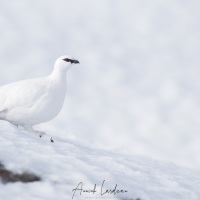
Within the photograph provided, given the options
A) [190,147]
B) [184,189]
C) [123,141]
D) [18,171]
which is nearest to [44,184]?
[18,171]

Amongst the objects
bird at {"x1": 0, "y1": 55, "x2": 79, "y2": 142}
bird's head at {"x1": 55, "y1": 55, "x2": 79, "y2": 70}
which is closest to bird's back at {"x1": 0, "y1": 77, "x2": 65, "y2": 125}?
bird at {"x1": 0, "y1": 55, "x2": 79, "y2": 142}

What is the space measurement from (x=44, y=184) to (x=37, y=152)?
81 cm

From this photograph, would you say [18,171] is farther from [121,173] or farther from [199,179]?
[199,179]

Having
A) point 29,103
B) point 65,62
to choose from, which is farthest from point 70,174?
point 65,62

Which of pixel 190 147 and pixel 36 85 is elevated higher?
pixel 190 147

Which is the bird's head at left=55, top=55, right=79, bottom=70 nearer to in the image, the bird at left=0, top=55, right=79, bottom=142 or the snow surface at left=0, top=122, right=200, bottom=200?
the bird at left=0, top=55, right=79, bottom=142

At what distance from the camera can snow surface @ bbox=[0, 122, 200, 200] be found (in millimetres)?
6723

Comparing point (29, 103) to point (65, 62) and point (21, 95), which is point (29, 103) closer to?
point (21, 95)

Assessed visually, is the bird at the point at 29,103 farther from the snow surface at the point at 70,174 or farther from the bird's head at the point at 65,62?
the snow surface at the point at 70,174

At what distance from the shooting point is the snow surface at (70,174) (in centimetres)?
672

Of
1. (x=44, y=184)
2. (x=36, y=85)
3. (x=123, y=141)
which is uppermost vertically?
(x=123, y=141)

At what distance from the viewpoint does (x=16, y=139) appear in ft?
25.9

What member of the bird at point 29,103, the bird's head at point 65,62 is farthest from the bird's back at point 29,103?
the bird's head at point 65,62

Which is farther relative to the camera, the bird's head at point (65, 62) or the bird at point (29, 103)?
the bird's head at point (65, 62)
